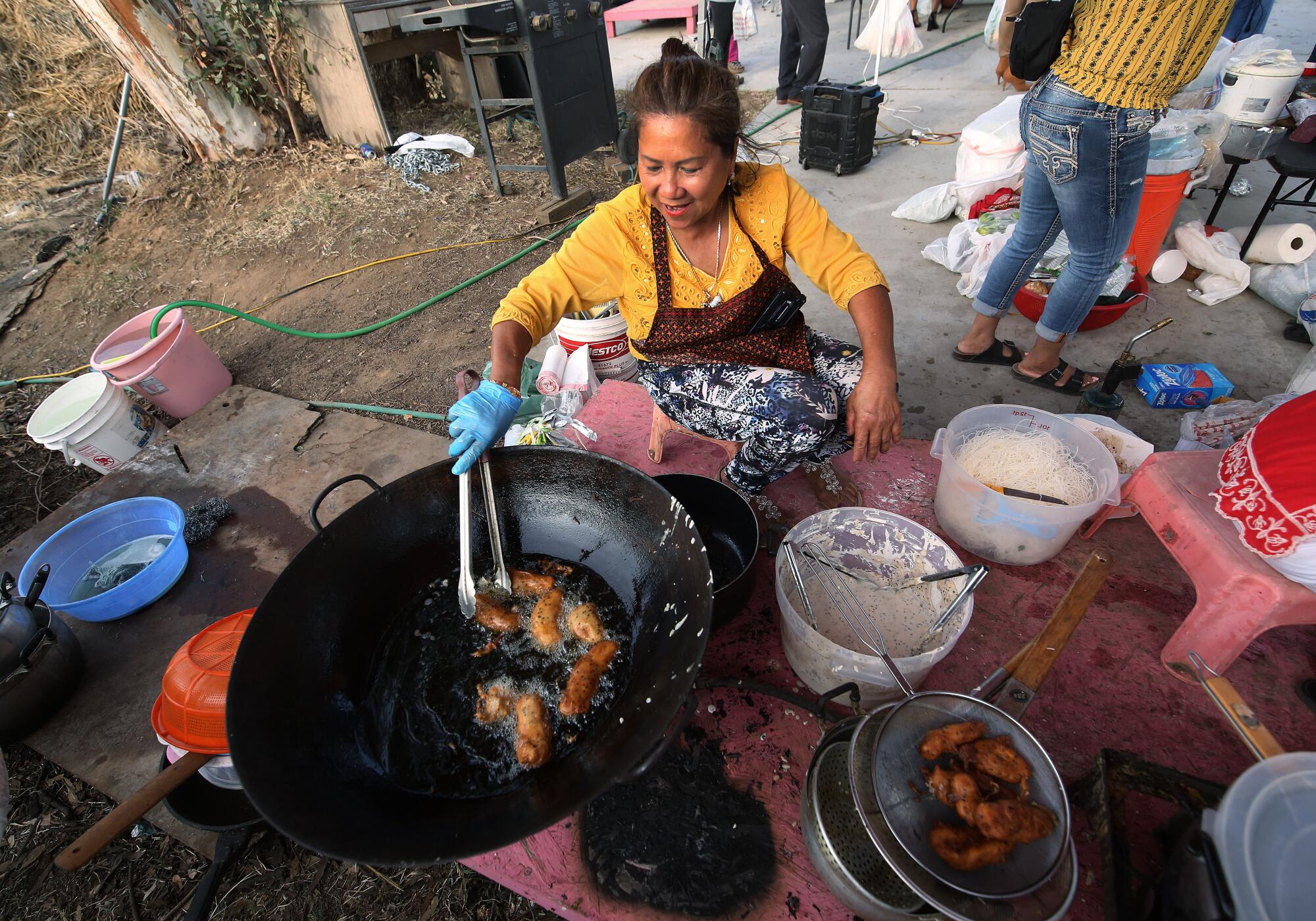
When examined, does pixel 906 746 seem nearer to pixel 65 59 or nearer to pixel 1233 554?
pixel 1233 554

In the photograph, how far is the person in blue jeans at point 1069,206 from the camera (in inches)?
91.5

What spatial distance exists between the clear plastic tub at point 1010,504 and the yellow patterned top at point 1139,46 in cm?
134

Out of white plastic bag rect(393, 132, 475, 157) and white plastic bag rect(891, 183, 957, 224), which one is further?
white plastic bag rect(393, 132, 475, 157)

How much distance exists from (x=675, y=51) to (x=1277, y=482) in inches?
77.9

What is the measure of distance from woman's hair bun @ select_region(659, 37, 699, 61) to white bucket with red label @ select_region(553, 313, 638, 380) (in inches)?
53.4

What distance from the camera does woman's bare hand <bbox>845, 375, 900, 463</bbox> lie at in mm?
1760

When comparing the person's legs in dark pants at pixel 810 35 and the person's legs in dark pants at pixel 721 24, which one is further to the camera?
the person's legs in dark pants at pixel 721 24

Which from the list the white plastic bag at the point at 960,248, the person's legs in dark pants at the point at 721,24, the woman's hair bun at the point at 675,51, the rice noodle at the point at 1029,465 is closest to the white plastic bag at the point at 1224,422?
the rice noodle at the point at 1029,465

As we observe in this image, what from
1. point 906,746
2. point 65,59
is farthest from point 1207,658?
point 65,59

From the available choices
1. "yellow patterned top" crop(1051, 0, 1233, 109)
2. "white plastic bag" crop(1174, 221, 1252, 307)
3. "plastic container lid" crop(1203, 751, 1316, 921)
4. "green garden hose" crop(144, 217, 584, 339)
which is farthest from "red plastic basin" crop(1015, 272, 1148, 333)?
"green garden hose" crop(144, 217, 584, 339)

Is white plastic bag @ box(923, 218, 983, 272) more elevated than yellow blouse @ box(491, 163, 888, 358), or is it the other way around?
yellow blouse @ box(491, 163, 888, 358)

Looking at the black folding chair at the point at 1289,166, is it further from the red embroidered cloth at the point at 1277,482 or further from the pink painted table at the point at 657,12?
the pink painted table at the point at 657,12

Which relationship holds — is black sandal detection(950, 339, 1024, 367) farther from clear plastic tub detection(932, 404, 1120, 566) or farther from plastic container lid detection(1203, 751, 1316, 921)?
plastic container lid detection(1203, 751, 1316, 921)

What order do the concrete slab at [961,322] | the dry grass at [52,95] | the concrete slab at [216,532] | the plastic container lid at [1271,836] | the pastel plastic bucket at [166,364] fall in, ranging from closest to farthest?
the plastic container lid at [1271,836] < the concrete slab at [216,532] < the concrete slab at [961,322] < the pastel plastic bucket at [166,364] < the dry grass at [52,95]
